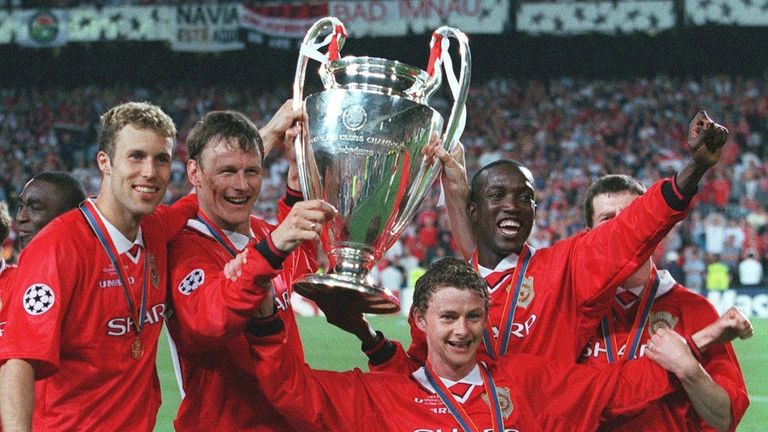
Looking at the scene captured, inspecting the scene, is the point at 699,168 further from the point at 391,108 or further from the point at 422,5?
the point at 422,5

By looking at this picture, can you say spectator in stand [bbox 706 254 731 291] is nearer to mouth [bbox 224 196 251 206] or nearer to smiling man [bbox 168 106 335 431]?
smiling man [bbox 168 106 335 431]

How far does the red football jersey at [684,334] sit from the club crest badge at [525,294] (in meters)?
0.28

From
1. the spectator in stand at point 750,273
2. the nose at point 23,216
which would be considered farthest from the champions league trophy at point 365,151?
the spectator in stand at point 750,273

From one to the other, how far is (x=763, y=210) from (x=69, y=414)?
1377 cm

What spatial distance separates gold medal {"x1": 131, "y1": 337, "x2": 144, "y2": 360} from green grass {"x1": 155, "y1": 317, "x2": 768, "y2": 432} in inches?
129

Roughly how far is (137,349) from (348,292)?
0.65 meters

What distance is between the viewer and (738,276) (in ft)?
44.7

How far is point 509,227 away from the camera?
3348mm

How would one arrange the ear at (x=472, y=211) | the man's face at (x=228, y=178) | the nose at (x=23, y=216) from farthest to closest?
the nose at (x=23, y=216) → the ear at (x=472, y=211) → the man's face at (x=228, y=178)

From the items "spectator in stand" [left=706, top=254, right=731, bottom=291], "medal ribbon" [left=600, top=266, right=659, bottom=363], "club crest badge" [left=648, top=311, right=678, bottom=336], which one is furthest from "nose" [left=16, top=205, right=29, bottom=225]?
"spectator in stand" [left=706, top=254, right=731, bottom=291]

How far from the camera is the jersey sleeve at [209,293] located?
2643 mm

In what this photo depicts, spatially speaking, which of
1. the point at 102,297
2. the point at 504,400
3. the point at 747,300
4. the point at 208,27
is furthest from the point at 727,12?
the point at 102,297

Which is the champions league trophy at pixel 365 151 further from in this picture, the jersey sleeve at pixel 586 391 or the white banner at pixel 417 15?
the white banner at pixel 417 15

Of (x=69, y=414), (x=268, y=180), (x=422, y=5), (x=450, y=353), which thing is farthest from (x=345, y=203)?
(x=422, y=5)
